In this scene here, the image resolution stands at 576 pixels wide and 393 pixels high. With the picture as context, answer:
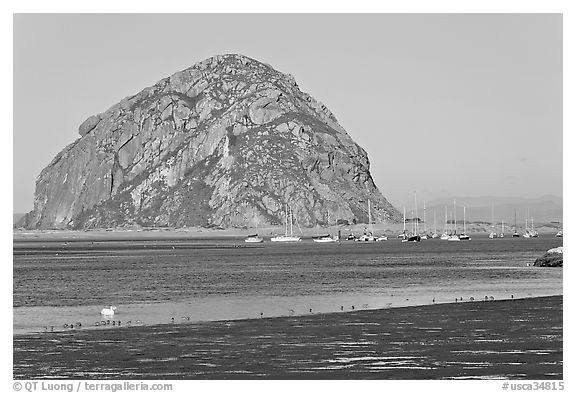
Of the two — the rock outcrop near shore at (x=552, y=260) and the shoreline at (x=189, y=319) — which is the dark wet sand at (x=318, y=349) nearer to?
the shoreline at (x=189, y=319)

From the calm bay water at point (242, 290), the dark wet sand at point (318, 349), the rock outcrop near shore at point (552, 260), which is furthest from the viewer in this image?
the rock outcrop near shore at point (552, 260)

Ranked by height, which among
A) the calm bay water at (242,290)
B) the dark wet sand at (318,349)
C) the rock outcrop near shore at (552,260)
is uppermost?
the rock outcrop near shore at (552,260)

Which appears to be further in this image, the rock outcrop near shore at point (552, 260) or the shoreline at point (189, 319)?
the rock outcrop near shore at point (552, 260)

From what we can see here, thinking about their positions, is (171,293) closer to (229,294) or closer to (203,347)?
(229,294)

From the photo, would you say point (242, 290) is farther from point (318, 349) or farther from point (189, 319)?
point (318, 349)

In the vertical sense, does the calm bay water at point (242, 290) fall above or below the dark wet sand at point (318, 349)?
above

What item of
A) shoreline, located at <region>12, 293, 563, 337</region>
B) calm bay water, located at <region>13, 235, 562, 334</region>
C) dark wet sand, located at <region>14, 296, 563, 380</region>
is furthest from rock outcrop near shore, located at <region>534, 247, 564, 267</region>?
dark wet sand, located at <region>14, 296, 563, 380</region>

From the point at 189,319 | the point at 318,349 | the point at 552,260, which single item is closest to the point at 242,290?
the point at 189,319

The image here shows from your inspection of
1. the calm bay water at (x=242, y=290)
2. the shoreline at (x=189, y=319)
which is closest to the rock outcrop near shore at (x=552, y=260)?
the calm bay water at (x=242, y=290)

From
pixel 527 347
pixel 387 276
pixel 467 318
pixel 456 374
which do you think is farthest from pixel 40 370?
pixel 387 276
